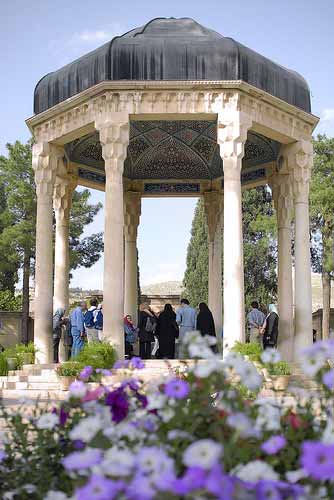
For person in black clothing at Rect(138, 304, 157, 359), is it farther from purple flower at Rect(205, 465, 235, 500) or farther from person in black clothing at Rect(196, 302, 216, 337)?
purple flower at Rect(205, 465, 235, 500)

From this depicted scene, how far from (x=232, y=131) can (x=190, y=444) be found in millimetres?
11837

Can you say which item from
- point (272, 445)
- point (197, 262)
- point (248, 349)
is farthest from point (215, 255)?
point (272, 445)

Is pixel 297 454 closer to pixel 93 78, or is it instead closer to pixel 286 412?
pixel 286 412

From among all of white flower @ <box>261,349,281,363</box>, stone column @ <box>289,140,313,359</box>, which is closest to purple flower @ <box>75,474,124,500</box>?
white flower @ <box>261,349,281,363</box>

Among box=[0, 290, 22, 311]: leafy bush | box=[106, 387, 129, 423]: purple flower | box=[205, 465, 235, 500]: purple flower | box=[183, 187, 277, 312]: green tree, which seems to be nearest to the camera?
box=[205, 465, 235, 500]: purple flower

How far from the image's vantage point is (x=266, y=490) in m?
1.90

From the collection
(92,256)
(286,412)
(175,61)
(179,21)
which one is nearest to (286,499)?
(286,412)

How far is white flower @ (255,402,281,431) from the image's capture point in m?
2.40

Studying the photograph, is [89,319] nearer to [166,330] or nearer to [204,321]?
[166,330]

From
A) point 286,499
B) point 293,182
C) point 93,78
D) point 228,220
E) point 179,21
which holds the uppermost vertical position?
point 179,21

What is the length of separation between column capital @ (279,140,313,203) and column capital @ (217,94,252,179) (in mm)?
2252

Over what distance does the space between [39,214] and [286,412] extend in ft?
42.6

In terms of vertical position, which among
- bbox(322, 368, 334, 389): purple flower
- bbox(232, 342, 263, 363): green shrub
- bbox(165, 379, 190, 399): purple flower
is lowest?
bbox(232, 342, 263, 363): green shrub

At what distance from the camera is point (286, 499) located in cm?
212
